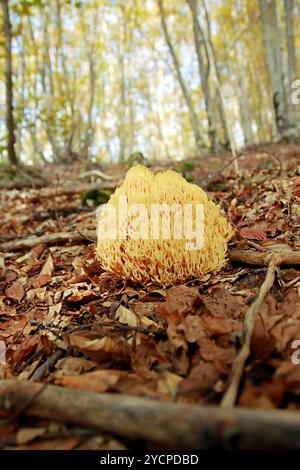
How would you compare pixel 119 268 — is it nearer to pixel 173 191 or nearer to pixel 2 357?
pixel 173 191

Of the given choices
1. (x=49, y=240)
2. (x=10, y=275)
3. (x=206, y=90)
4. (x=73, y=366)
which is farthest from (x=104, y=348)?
(x=206, y=90)

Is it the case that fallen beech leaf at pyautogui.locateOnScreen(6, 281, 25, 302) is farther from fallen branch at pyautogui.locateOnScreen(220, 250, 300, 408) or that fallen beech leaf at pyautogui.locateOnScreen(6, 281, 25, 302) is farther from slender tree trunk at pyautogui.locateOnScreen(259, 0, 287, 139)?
slender tree trunk at pyautogui.locateOnScreen(259, 0, 287, 139)

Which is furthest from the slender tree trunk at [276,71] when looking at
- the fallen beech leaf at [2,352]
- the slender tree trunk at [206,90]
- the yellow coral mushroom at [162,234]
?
the fallen beech leaf at [2,352]

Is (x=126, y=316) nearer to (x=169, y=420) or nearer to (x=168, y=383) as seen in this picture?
(x=168, y=383)

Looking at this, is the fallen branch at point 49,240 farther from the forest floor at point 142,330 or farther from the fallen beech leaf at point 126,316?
the fallen beech leaf at point 126,316

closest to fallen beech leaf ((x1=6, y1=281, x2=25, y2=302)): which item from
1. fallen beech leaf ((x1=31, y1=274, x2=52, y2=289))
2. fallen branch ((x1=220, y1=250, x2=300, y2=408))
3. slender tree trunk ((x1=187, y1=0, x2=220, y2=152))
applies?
fallen beech leaf ((x1=31, y1=274, x2=52, y2=289))
